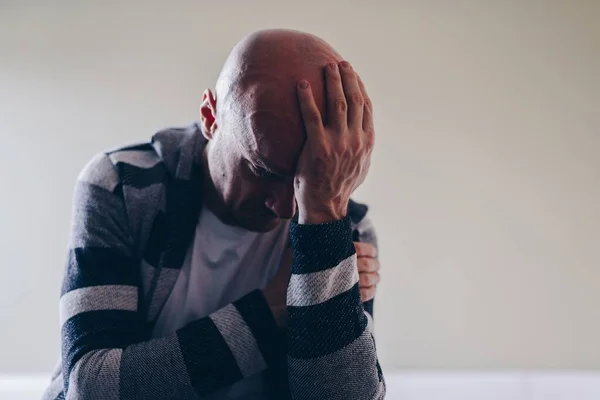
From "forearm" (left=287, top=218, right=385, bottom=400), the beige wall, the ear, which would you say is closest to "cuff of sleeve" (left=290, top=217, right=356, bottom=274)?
"forearm" (left=287, top=218, right=385, bottom=400)

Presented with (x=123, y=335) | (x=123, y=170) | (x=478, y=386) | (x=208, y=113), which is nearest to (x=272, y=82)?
(x=208, y=113)

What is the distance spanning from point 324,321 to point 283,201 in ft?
0.62

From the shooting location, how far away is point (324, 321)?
30.4 inches

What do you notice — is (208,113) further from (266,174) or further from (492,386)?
(492,386)

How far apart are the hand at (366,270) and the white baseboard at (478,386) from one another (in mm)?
663

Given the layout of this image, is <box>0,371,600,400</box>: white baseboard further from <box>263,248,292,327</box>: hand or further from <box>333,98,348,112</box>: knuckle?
<box>333,98,348,112</box>: knuckle

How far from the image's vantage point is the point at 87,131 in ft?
5.22

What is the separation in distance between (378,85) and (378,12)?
0.21 metres

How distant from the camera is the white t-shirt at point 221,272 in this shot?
0.91 meters

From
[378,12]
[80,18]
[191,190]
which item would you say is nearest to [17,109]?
[80,18]

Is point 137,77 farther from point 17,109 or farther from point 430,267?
point 430,267

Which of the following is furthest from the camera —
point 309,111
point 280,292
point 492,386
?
point 492,386

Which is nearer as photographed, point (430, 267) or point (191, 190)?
point (191, 190)

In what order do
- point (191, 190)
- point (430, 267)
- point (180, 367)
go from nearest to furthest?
point (180, 367), point (191, 190), point (430, 267)
